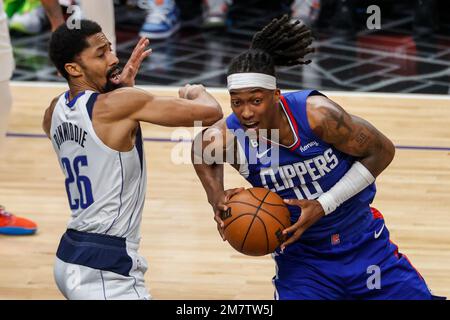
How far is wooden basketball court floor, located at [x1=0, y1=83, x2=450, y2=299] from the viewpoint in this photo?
6.20 meters

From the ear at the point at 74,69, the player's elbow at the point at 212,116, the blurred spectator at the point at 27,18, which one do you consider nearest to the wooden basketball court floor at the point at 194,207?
the player's elbow at the point at 212,116

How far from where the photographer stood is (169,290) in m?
6.09

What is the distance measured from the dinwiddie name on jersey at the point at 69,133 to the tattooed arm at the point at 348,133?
103 cm

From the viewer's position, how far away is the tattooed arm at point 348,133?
4.72m

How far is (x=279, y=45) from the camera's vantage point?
484cm

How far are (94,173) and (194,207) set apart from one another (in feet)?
8.99

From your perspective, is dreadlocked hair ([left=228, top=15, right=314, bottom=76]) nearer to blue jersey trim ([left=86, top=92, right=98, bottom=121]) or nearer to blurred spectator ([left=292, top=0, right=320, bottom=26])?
blue jersey trim ([left=86, top=92, right=98, bottom=121])

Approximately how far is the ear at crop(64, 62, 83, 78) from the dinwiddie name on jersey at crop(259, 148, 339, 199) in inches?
36.8

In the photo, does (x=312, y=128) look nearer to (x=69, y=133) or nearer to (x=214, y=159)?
(x=214, y=159)

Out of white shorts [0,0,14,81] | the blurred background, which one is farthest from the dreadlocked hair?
the blurred background

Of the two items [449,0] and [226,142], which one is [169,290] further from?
[449,0]
